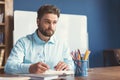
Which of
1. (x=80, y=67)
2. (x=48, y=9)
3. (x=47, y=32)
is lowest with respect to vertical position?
(x=80, y=67)

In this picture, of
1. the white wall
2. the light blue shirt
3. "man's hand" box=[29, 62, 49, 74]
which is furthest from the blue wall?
"man's hand" box=[29, 62, 49, 74]

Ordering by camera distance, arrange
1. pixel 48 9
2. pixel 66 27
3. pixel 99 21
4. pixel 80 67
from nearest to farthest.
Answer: pixel 80 67 → pixel 48 9 → pixel 66 27 → pixel 99 21

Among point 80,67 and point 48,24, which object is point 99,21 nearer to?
point 48,24

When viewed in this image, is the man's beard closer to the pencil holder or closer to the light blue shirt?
the light blue shirt

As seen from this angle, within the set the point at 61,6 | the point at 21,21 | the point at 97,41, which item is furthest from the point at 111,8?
the point at 21,21

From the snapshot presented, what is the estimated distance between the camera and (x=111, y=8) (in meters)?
5.19

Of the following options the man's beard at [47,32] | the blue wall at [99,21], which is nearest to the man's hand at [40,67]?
the man's beard at [47,32]

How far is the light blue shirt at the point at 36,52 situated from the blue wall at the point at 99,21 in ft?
8.79

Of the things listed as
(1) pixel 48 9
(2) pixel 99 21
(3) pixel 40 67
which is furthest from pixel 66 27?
(3) pixel 40 67

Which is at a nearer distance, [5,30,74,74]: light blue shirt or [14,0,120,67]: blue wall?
[5,30,74,74]: light blue shirt

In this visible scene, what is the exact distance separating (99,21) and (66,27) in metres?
0.87

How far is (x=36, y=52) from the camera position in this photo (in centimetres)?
195

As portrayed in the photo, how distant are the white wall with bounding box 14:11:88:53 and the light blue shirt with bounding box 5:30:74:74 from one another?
2075mm

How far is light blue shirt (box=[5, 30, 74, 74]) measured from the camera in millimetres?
1853
